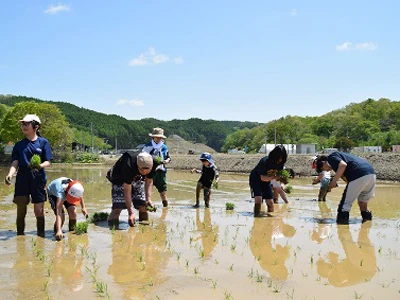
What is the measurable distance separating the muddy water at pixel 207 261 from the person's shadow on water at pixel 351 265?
11 mm

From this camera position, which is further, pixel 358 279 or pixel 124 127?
pixel 124 127

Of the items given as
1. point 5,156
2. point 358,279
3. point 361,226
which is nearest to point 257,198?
point 361,226

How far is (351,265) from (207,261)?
1.74 meters

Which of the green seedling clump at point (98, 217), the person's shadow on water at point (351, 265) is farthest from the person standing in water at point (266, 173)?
the green seedling clump at point (98, 217)

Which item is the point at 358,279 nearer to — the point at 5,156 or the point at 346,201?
the point at 346,201

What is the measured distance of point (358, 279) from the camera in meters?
4.50

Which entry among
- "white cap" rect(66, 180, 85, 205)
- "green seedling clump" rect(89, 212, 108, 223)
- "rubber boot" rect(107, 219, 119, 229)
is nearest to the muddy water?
"rubber boot" rect(107, 219, 119, 229)

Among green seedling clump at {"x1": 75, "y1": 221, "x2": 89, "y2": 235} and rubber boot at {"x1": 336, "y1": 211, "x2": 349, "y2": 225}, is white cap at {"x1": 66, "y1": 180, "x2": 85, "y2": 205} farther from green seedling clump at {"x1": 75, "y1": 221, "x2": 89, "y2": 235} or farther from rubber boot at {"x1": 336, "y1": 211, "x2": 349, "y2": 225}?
rubber boot at {"x1": 336, "y1": 211, "x2": 349, "y2": 225}

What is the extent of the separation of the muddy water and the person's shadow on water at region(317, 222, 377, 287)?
0.04 feet

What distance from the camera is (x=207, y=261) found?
519cm

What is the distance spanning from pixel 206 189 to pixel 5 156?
63659 millimetres

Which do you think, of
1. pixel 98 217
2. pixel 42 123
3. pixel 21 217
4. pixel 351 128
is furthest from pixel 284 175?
pixel 351 128

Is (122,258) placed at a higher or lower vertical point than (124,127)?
lower

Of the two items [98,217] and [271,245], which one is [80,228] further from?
[271,245]
